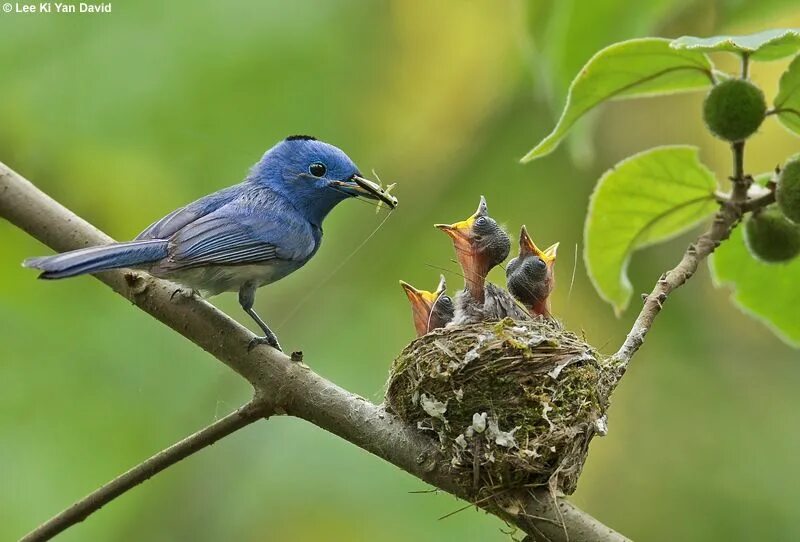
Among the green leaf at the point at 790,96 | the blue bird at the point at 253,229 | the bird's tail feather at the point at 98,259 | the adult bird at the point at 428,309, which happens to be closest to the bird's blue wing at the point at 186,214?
the blue bird at the point at 253,229

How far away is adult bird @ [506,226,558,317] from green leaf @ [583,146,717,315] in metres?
0.90

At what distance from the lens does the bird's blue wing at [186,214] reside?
12.4 ft

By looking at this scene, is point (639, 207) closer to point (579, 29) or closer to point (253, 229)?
point (579, 29)

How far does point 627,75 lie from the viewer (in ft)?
9.04

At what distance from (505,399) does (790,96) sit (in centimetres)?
124

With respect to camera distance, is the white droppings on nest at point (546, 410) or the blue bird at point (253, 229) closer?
the white droppings on nest at point (546, 410)

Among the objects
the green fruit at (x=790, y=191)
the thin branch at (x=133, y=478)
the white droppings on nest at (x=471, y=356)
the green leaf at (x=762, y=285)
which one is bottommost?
the thin branch at (x=133, y=478)

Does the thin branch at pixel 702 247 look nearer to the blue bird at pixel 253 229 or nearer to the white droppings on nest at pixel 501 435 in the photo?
the white droppings on nest at pixel 501 435

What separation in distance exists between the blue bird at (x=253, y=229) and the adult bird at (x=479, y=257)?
34cm

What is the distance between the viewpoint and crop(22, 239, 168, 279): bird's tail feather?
287 cm

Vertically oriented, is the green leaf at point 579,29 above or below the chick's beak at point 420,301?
above

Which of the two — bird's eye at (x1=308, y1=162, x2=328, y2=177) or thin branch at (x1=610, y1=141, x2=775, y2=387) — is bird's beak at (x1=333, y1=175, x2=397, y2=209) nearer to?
bird's eye at (x1=308, y1=162, x2=328, y2=177)

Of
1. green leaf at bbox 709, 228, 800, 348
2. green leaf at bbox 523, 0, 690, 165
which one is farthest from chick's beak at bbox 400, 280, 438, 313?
green leaf at bbox 709, 228, 800, 348

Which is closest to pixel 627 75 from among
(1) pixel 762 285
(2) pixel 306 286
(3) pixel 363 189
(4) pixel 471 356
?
(1) pixel 762 285
